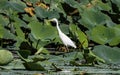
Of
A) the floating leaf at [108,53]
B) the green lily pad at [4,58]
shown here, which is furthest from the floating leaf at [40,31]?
the green lily pad at [4,58]

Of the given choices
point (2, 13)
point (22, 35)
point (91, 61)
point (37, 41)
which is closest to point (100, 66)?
point (91, 61)

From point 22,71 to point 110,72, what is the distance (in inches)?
27.3

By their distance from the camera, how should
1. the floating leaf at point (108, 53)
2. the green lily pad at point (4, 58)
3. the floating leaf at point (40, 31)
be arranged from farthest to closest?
the floating leaf at point (40, 31)
the floating leaf at point (108, 53)
the green lily pad at point (4, 58)

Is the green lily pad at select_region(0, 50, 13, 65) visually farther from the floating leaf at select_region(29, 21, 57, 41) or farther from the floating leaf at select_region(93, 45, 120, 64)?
the floating leaf at select_region(29, 21, 57, 41)

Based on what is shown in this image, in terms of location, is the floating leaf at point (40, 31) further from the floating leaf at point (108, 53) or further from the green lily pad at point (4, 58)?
the green lily pad at point (4, 58)

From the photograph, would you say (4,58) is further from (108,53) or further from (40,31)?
(40,31)

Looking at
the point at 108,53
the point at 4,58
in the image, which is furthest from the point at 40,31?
the point at 4,58

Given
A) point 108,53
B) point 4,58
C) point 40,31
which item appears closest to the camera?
point 4,58

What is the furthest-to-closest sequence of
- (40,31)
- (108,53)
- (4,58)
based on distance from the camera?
1. (40,31)
2. (108,53)
3. (4,58)

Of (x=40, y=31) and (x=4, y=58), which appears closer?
(x=4, y=58)

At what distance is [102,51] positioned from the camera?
15.9 feet

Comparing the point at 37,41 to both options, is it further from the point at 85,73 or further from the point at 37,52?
the point at 85,73

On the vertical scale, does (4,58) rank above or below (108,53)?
above

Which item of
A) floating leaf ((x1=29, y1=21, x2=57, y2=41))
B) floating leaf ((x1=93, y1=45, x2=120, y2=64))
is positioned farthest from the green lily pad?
floating leaf ((x1=29, y1=21, x2=57, y2=41))
